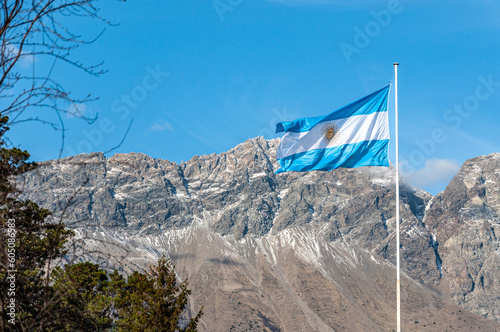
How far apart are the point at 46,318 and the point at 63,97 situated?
2157 millimetres

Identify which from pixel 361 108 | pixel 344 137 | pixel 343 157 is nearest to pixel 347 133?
pixel 344 137

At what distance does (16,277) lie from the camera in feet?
19.1

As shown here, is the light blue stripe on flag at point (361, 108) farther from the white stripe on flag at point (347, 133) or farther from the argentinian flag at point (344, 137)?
the white stripe on flag at point (347, 133)

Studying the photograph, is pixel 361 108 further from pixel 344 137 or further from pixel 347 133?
pixel 344 137

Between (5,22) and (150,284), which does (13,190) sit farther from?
(150,284)

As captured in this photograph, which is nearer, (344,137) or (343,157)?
(344,137)

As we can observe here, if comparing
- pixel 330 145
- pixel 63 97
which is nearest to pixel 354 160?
pixel 330 145

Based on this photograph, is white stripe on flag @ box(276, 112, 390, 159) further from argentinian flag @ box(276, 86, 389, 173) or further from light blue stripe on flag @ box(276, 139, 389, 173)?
light blue stripe on flag @ box(276, 139, 389, 173)

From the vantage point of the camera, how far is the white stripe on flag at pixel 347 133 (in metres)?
24.0

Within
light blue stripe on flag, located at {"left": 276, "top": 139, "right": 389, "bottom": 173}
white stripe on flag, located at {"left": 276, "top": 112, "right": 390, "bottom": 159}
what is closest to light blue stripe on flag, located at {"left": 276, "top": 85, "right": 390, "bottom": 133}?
white stripe on flag, located at {"left": 276, "top": 112, "right": 390, "bottom": 159}

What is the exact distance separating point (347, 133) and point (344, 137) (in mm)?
215

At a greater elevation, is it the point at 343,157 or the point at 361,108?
the point at 361,108

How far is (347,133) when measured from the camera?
24.2 meters

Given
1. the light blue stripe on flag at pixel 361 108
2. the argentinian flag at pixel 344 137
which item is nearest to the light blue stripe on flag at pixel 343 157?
the argentinian flag at pixel 344 137
